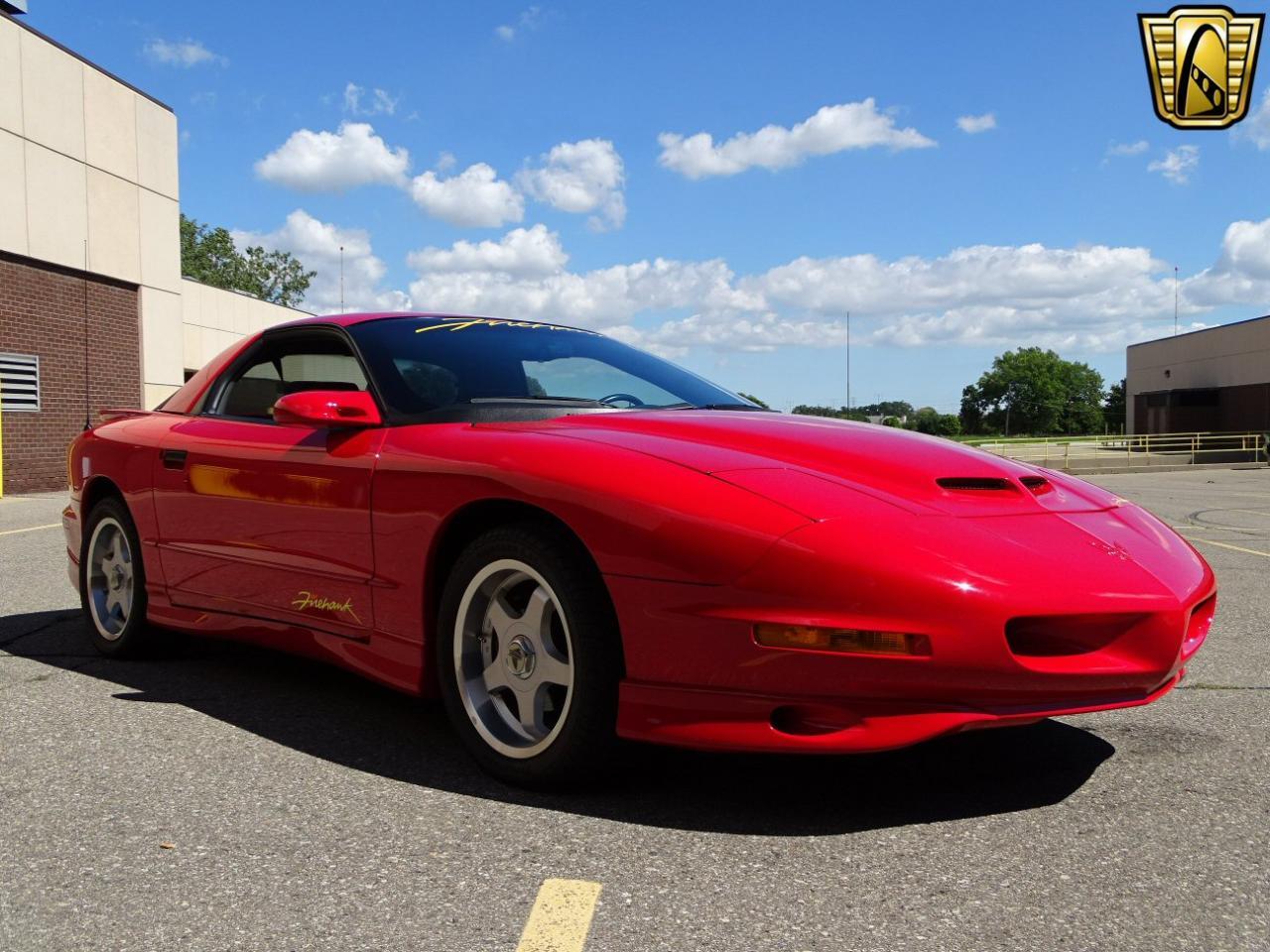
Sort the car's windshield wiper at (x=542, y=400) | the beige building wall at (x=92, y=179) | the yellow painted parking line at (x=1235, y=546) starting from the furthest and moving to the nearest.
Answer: the beige building wall at (x=92, y=179), the yellow painted parking line at (x=1235, y=546), the car's windshield wiper at (x=542, y=400)

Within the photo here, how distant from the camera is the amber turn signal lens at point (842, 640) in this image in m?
2.33

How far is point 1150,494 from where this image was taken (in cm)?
1780

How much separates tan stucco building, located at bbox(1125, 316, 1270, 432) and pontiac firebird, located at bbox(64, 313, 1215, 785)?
4943 cm

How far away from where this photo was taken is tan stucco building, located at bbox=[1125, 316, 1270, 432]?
46.7 meters

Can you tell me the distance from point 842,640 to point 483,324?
2.00m

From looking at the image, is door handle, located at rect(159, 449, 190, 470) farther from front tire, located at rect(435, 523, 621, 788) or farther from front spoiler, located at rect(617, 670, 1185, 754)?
front spoiler, located at rect(617, 670, 1185, 754)

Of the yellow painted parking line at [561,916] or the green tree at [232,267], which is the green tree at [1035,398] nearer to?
the green tree at [232,267]

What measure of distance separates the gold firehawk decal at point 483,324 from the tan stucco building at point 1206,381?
4882 cm

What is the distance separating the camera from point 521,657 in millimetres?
2785

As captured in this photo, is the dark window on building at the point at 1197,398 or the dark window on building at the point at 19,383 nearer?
the dark window on building at the point at 19,383

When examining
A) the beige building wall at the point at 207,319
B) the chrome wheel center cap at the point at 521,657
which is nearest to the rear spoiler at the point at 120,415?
the chrome wheel center cap at the point at 521,657

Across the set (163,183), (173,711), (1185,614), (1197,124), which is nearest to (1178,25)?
(1197,124)

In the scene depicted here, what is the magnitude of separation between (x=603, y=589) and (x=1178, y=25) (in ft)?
42.1

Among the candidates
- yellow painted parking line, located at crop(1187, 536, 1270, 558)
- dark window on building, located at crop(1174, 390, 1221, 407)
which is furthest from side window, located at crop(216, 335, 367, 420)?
dark window on building, located at crop(1174, 390, 1221, 407)
